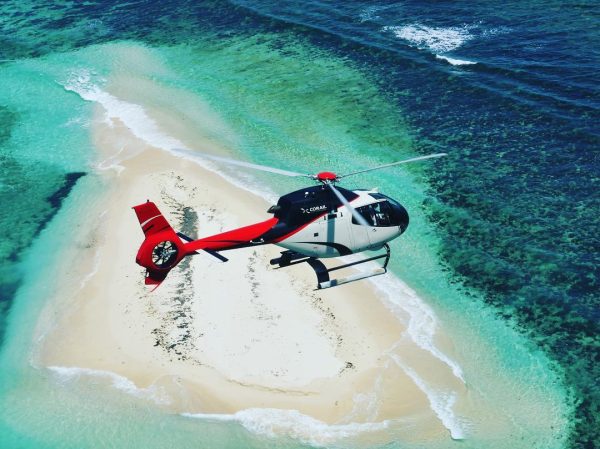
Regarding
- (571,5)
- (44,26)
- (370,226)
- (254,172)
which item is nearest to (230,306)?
(370,226)

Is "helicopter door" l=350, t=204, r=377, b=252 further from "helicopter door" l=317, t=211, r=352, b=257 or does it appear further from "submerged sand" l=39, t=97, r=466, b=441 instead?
"submerged sand" l=39, t=97, r=466, b=441

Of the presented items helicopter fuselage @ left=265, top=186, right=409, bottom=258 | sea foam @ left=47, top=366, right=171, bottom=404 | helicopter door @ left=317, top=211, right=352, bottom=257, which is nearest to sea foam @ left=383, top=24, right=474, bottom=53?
helicopter fuselage @ left=265, top=186, right=409, bottom=258

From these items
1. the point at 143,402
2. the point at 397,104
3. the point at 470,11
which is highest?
the point at 470,11

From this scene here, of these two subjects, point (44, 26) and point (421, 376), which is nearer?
point (421, 376)

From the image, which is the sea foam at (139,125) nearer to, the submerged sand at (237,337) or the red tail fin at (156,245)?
the submerged sand at (237,337)

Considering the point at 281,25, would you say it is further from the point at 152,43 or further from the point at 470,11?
the point at 470,11

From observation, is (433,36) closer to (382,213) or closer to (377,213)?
(382,213)
